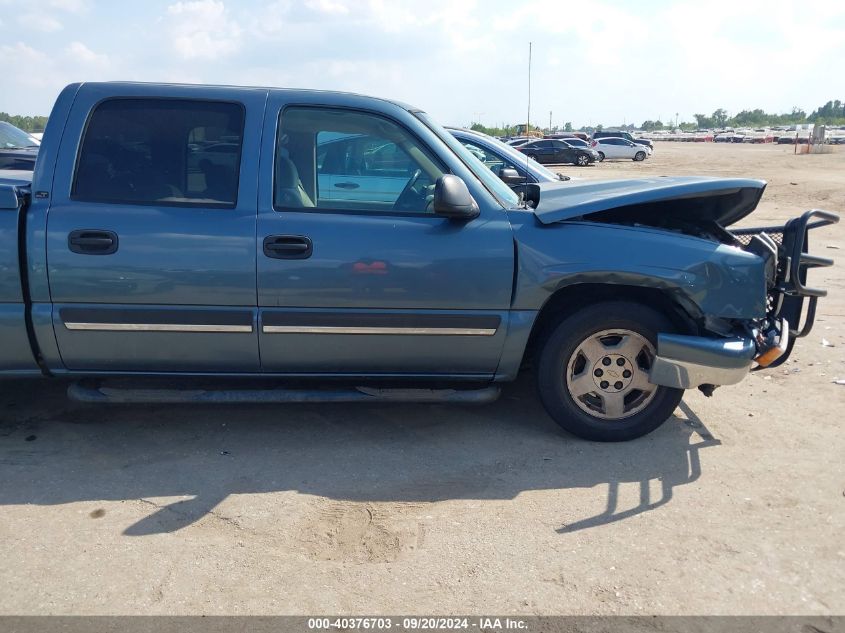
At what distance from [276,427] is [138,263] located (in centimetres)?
128

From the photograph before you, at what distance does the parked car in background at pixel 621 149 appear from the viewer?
4356cm

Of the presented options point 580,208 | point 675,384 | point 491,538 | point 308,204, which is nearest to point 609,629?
point 491,538

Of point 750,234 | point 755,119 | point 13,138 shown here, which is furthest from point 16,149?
point 755,119

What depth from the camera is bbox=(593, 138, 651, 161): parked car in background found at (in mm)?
43562

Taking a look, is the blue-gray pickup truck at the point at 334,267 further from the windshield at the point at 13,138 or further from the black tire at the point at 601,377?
the windshield at the point at 13,138

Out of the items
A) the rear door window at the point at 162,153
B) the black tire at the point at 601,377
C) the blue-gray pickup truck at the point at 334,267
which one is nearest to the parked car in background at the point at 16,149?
the rear door window at the point at 162,153

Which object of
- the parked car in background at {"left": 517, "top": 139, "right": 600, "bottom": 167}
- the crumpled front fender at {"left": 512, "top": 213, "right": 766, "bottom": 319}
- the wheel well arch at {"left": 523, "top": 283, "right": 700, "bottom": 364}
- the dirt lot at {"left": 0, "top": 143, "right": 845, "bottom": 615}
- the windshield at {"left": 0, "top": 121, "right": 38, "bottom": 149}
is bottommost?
the dirt lot at {"left": 0, "top": 143, "right": 845, "bottom": 615}

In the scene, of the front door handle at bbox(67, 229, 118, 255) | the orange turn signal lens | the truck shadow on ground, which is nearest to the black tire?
the truck shadow on ground

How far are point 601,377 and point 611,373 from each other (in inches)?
2.4

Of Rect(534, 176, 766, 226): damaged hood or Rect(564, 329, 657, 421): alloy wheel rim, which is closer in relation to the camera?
Rect(534, 176, 766, 226): damaged hood

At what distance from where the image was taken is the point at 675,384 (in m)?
3.88

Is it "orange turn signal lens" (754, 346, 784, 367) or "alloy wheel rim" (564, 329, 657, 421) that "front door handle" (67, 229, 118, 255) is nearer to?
"alloy wheel rim" (564, 329, 657, 421)

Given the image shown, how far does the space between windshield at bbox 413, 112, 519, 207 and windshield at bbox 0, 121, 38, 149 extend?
7.12 metres

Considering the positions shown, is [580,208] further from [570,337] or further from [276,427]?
[276,427]
